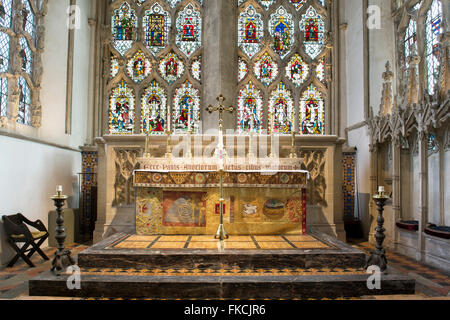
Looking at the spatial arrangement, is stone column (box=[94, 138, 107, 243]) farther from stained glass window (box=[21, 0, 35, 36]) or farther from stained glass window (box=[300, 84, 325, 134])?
stained glass window (box=[300, 84, 325, 134])

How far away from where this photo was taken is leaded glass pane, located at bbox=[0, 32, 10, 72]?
6031 mm

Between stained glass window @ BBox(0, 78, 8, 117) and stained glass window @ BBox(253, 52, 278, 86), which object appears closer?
stained glass window @ BBox(0, 78, 8, 117)

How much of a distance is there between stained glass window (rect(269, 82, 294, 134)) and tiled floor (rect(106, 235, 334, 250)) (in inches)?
185

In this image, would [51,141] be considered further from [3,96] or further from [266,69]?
[266,69]

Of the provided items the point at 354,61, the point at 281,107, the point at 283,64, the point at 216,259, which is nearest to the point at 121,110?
the point at 281,107

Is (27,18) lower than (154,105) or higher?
higher

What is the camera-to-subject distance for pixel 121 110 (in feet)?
32.2

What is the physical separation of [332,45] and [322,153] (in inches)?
173

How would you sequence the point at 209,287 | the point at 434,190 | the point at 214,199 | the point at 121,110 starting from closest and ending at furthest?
1. the point at 209,287
2. the point at 214,199
3. the point at 434,190
4. the point at 121,110

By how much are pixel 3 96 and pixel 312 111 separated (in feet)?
24.5

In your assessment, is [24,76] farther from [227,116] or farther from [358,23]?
[358,23]

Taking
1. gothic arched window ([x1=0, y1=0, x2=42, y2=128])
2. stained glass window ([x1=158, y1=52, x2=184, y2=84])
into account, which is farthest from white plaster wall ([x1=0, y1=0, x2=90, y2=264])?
stained glass window ([x1=158, y1=52, x2=184, y2=84])

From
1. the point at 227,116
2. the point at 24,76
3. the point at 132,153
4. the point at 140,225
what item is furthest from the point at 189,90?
the point at 140,225

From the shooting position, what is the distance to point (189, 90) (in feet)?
32.6
